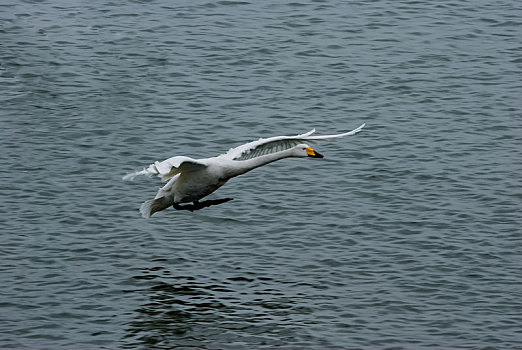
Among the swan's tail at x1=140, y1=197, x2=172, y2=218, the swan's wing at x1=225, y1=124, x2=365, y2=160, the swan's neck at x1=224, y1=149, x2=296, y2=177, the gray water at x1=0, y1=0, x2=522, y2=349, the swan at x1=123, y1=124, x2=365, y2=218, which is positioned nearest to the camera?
the gray water at x1=0, y1=0, x2=522, y2=349

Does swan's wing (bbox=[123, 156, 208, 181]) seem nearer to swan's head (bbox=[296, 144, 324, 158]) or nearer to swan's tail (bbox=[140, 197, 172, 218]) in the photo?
swan's tail (bbox=[140, 197, 172, 218])

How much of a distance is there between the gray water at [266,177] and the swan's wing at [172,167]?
74.9 inches

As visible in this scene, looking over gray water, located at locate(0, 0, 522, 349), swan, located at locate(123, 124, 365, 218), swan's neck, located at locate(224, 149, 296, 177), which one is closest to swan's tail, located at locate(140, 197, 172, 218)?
swan, located at locate(123, 124, 365, 218)

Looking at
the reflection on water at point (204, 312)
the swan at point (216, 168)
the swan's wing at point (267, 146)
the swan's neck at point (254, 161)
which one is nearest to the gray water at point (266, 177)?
the reflection on water at point (204, 312)

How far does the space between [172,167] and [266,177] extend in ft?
18.4

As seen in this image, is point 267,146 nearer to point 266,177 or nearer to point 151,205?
point 151,205

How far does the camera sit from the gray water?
18609mm

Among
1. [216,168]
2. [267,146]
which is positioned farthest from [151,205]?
[267,146]

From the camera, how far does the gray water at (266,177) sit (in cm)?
1861

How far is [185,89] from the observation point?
28.6 meters

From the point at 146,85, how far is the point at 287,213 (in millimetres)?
8139

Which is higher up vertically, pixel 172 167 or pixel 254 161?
pixel 172 167

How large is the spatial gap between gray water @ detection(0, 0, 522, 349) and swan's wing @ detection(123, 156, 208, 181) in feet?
6.24

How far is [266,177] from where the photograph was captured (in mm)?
24078
